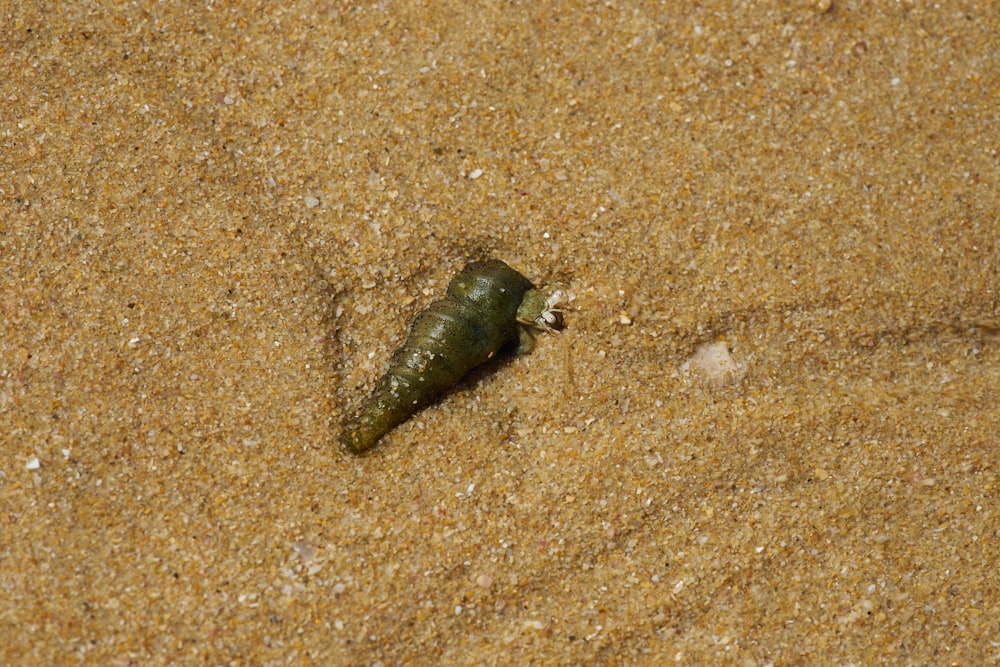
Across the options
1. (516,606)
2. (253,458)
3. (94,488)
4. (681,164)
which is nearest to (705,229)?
(681,164)

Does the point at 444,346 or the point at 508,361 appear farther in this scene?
the point at 508,361

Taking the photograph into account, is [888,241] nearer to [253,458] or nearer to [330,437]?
[330,437]

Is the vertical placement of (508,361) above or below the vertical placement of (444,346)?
below
